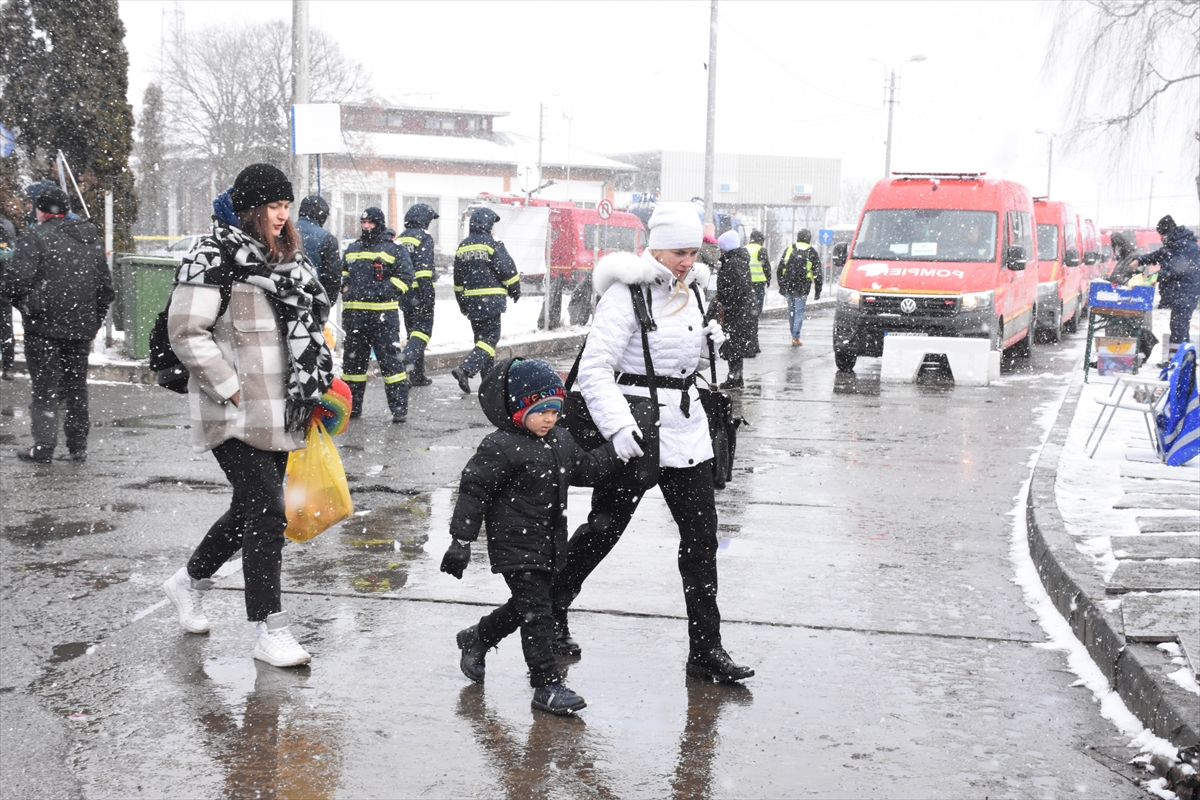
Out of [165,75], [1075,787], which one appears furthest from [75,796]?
[165,75]

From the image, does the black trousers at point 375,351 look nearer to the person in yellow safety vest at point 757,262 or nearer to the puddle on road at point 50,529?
the puddle on road at point 50,529

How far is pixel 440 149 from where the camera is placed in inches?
2393

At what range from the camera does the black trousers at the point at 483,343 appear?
12305mm

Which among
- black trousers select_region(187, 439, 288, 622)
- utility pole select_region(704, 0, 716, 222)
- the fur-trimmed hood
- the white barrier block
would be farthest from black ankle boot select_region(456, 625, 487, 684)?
utility pole select_region(704, 0, 716, 222)

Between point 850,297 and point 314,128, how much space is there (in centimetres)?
656

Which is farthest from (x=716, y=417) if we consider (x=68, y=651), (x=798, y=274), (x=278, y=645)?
(x=798, y=274)

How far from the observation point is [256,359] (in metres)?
4.80

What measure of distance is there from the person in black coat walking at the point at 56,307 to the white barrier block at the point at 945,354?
9263 mm

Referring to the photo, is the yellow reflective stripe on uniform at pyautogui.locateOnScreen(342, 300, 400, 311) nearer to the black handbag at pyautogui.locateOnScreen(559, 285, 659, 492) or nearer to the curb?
the curb

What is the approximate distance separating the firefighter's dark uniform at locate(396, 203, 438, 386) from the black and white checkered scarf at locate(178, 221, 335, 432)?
664cm

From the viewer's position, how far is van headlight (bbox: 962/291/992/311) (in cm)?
1548

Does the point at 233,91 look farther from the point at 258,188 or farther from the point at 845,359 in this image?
the point at 258,188

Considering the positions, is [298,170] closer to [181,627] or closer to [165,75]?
[181,627]

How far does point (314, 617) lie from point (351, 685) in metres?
0.85
